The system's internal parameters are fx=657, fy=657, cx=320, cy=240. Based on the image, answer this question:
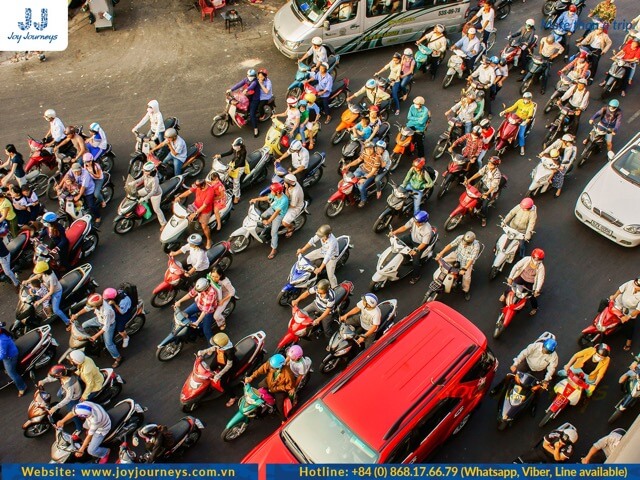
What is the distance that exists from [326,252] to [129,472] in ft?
17.1

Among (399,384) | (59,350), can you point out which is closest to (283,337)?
(399,384)

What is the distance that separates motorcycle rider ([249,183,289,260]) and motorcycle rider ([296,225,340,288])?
38.6 inches

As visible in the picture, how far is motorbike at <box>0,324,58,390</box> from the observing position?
1144 centimetres

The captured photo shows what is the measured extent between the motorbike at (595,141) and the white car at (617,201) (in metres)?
1.13

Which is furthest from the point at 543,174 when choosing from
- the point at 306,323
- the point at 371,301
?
the point at 306,323

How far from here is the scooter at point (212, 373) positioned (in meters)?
10.8

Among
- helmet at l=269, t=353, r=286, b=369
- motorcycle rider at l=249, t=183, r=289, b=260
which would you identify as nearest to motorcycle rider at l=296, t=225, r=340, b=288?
motorcycle rider at l=249, t=183, r=289, b=260

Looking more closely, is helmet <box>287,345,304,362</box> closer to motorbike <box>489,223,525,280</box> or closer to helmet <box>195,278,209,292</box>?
helmet <box>195,278,209,292</box>

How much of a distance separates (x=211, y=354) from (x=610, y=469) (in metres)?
6.18

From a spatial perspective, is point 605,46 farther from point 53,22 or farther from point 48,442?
point 48,442

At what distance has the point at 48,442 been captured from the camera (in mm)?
10984

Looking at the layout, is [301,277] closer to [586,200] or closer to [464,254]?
[464,254]

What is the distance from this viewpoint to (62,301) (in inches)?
495

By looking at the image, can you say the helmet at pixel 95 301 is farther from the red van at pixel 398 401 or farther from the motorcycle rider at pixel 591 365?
the motorcycle rider at pixel 591 365
